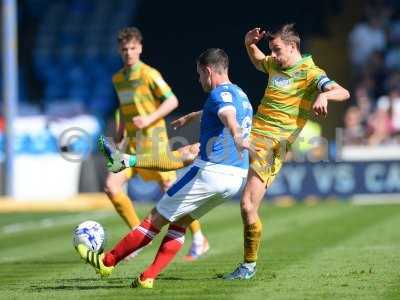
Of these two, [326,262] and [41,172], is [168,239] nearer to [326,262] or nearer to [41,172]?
[326,262]

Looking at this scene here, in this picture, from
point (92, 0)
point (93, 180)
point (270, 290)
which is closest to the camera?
point (270, 290)

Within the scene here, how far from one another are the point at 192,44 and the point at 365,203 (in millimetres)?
9442

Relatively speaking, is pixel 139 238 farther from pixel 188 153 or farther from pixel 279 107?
pixel 279 107

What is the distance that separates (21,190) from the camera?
24.9 meters

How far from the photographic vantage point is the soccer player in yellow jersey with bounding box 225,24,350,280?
10188 mm

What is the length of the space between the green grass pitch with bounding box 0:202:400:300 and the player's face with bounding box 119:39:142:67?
220 centimetres

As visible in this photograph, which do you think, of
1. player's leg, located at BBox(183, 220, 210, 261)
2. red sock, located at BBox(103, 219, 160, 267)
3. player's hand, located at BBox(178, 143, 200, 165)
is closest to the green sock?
red sock, located at BBox(103, 219, 160, 267)

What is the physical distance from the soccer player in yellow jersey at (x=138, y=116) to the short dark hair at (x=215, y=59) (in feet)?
10.4

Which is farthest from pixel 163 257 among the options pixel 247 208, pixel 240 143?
pixel 240 143

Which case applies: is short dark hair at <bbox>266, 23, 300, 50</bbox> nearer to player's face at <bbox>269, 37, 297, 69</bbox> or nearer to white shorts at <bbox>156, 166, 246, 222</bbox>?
player's face at <bbox>269, 37, 297, 69</bbox>

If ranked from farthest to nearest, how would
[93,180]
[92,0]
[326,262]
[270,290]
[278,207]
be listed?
[92,0] < [93,180] < [278,207] < [326,262] < [270,290]

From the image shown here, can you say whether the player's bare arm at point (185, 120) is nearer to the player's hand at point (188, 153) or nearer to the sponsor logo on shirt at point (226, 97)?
the player's hand at point (188, 153)

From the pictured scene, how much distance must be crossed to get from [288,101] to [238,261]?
6.90 feet

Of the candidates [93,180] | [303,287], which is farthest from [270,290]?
[93,180]
